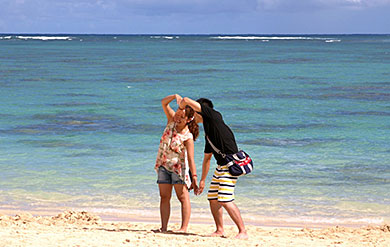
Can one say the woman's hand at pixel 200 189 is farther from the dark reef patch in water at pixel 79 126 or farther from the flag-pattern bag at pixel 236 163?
the dark reef patch in water at pixel 79 126

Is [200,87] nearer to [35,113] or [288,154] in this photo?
[35,113]

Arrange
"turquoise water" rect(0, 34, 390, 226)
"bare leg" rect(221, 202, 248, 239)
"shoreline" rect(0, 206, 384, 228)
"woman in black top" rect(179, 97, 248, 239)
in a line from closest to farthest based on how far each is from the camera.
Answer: "woman in black top" rect(179, 97, 248, 239) < "bare leg" rect(221, 202, 248, 239) < "shoreline" rect(0, 206, 384, 228) < "turquoise water" rect(0, 34, 390, 226)

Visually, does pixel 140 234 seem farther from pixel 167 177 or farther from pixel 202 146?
pixel 202 146

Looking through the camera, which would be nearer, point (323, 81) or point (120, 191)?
point (120, 191)

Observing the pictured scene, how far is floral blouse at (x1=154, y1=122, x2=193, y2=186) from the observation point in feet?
19.9

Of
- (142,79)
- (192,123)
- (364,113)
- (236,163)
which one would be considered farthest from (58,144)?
(142,79)

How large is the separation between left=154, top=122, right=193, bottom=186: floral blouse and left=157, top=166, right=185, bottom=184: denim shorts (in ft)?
0.10

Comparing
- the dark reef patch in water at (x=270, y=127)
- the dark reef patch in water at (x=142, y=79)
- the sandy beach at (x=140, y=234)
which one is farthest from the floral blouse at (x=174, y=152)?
the dark reef patch in water at (x=142, y=79)

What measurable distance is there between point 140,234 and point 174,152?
889mm

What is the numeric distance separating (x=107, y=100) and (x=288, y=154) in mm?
11305

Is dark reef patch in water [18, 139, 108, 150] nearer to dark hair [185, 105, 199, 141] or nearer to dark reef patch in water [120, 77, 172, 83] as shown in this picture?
dark hair [185, 105, 199, 141]

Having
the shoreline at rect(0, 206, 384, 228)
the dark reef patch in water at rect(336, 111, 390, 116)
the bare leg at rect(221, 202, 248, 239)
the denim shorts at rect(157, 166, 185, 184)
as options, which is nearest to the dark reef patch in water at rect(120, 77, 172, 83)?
the dark reef patch in water at rect(336, 111, 390, 116)

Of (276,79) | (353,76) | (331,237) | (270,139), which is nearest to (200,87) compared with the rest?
(276,79)

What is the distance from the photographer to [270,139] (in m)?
14.0
